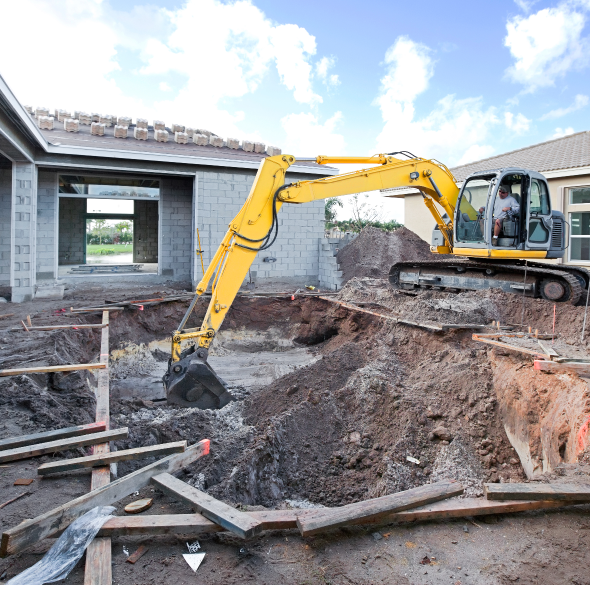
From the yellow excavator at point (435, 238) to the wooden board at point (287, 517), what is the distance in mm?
3466

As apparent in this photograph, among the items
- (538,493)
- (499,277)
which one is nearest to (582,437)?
(538,493)

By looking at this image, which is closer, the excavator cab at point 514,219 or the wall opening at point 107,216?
the excavator cab at point 514,219

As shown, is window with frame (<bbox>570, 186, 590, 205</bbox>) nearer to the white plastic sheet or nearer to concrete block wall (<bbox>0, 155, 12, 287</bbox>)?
the white plastic sheet

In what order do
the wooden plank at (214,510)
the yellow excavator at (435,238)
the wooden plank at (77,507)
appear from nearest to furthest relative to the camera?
the wooden plank at (77,507)
the wooden plank at (214,510)
the yellow excavator at (435,238)


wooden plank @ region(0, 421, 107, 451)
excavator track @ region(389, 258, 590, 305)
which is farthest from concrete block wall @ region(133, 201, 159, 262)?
wooden plank @ region(0, 421, 107, 451)

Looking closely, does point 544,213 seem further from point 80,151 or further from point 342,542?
point 80,151

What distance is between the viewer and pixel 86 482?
11.4 feet

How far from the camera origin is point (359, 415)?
5816mm

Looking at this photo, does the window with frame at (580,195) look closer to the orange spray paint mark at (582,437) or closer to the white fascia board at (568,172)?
the white fascia board at (568,172)

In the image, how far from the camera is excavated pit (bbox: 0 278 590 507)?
458 cm

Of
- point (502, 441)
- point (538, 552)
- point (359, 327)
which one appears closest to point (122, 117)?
point (359, 327)

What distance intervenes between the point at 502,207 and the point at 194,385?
6.21m

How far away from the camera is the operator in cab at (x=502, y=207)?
27.7 ft

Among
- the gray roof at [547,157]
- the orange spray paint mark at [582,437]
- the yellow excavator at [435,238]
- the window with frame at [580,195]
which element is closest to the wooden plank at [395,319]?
the yellow excavator at [435,238]
